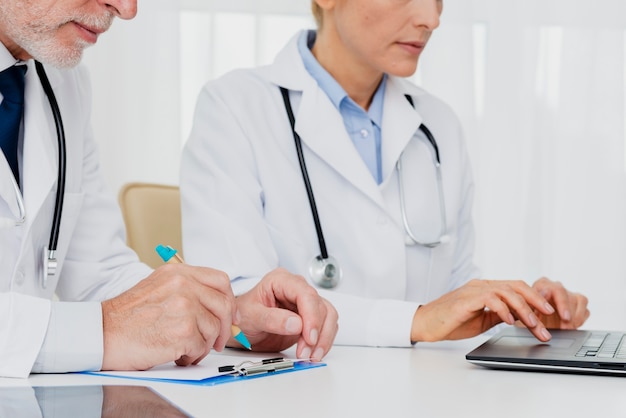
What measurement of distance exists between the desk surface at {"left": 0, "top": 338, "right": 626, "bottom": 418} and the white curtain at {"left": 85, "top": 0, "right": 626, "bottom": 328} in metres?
2.01

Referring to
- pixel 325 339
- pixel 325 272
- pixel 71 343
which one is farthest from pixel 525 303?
pixel 71 343

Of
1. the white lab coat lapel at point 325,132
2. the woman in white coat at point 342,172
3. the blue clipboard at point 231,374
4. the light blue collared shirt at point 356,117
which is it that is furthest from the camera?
the light blue collared shirt at point 356,117

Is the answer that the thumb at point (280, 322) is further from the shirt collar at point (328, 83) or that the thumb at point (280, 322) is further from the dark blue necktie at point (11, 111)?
the shirt collar at point (328, 83)

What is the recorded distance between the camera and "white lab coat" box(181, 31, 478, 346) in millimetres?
1465

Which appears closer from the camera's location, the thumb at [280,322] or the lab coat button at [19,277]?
the thumb at [280,322]

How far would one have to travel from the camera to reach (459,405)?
81 cm

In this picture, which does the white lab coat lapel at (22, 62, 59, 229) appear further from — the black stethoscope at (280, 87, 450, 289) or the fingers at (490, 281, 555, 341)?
the fingers at (490, 281, 555, 341)

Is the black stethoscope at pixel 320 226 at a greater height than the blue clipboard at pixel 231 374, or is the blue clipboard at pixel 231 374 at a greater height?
the black stethoscope at pixel 320 226

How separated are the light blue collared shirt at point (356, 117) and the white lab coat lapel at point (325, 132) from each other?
0.05m

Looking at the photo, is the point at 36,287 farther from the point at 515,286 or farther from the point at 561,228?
the point at 561,228

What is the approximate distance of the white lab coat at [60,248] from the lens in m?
0.92

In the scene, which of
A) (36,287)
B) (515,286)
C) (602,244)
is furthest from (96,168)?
(602,244)

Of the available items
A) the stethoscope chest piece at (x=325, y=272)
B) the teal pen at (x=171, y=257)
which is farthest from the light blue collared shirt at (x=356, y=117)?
the teal pen at (x=171, y=257)

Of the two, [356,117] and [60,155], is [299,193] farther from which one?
[60,155]
